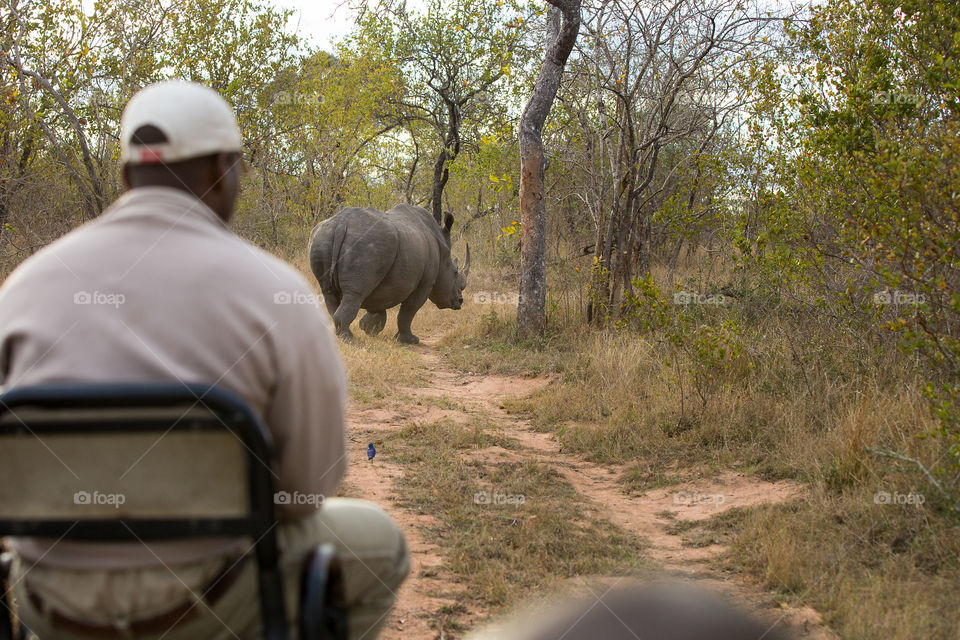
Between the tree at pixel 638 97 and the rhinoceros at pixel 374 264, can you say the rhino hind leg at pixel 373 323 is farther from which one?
the tree at pixel 638 97

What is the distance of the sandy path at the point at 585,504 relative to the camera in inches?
133

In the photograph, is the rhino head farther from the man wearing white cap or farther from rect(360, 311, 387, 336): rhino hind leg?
the man wearing white cap

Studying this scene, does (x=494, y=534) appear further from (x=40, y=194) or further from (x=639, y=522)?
(x=40, y=194)

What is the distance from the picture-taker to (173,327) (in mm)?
1545

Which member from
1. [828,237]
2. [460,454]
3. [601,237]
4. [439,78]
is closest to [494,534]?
[460,454]

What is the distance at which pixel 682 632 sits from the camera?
61.1 inches

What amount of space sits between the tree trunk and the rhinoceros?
164cm

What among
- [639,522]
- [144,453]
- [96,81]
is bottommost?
[639,522]

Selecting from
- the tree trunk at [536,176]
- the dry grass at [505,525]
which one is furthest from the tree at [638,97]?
the dry grass at [505,525]

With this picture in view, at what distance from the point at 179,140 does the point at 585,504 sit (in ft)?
11.8

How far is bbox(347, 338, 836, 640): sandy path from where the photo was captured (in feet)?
11.0

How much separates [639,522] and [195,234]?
359 cm

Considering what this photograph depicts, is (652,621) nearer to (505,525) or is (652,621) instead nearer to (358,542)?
(358,542)

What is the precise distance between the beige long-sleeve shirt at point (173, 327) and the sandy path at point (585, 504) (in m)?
1.82
